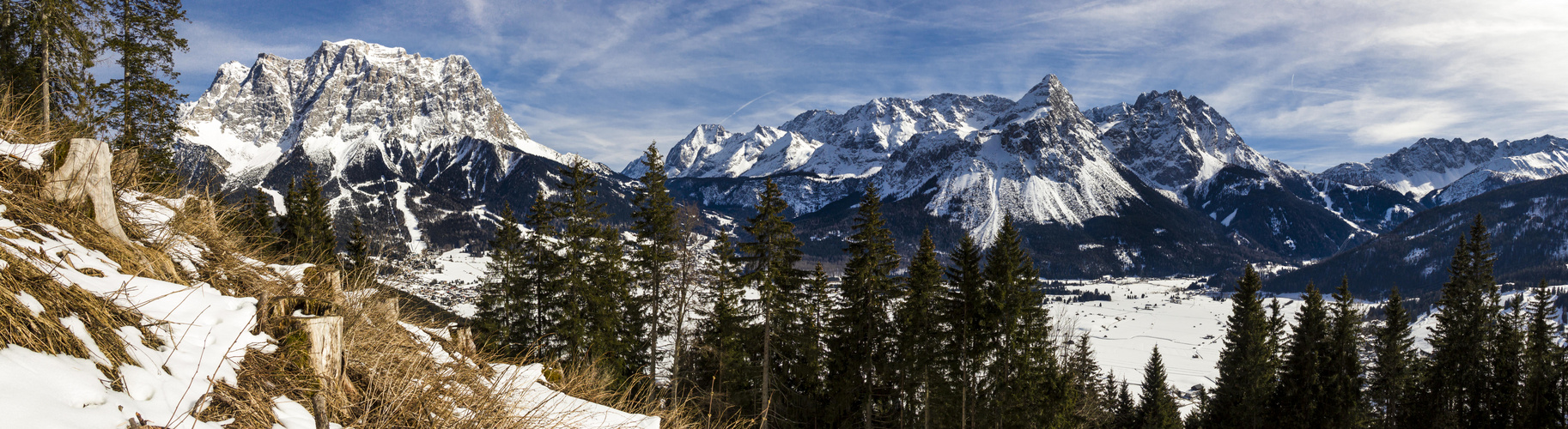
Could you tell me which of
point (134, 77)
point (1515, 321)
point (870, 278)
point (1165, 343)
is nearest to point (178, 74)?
point (134, 77)

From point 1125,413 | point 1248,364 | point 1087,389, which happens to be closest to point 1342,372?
point 1248,364

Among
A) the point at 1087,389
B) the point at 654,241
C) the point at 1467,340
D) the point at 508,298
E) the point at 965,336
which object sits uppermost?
the point at 654,241

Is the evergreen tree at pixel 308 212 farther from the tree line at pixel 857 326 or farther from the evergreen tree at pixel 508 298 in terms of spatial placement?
the tree line at pixel 857 326

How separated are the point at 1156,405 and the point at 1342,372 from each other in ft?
35.3

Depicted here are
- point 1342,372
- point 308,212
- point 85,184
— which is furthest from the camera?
point 308,212

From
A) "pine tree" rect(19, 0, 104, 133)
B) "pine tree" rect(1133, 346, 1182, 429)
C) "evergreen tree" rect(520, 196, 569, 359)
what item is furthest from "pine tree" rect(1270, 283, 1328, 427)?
"pine tree" rect(19, 0, 104, 133)

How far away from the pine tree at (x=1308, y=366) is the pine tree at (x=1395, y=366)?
165 inches

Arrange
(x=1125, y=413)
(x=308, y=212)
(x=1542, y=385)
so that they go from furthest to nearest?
(x=1125, y=413) < (x=308, y=212) < (x=1542, y=385)

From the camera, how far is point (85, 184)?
4.61 m

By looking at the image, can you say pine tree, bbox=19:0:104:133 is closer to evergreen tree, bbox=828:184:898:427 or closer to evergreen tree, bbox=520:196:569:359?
evergreen tree, bbox=520:196:569:359

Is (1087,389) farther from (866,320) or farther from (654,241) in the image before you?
(654,241)

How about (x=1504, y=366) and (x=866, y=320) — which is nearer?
(x=866, y=320)

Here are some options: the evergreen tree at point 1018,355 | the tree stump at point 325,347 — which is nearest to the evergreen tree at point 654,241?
the evergreen tree at point 1018,355

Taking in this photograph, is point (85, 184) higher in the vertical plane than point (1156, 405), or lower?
higher
